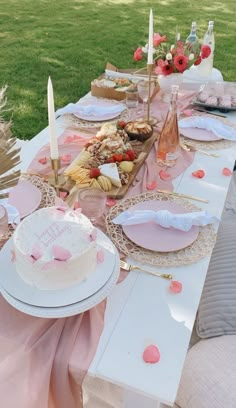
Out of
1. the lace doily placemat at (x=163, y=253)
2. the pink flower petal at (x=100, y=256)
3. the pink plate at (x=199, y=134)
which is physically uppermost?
the pink flower petal at (x=100, y=256)

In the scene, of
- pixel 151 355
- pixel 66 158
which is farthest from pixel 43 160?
pixel 151 355

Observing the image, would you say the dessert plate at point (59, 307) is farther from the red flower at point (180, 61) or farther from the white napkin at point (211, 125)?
the red flower at point (180, 61)

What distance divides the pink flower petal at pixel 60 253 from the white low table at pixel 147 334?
184mm

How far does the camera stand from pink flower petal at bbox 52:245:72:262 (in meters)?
0.88

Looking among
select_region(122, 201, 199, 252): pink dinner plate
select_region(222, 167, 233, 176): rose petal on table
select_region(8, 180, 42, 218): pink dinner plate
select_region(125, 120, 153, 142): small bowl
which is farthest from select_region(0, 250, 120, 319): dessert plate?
select_region(125, 120, 153, 142): small bowl

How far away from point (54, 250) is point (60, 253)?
0.02m

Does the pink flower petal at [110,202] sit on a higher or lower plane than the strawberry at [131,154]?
lower

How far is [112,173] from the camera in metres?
1.40

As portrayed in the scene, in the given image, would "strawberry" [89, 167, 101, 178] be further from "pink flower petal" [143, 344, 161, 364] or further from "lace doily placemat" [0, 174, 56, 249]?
"pink flower petal" [143, 344, 161, 364]

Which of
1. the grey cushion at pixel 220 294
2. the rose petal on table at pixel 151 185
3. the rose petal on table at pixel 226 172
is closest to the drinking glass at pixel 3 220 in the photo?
the rose petal on table at pixel 151 185

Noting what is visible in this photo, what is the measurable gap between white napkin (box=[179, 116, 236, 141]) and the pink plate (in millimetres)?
14

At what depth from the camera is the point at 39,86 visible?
Answer: 4004mm

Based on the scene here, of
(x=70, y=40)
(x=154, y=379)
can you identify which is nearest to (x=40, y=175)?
(x=154, y=379)

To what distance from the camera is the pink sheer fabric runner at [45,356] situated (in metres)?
0.84
